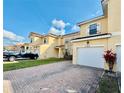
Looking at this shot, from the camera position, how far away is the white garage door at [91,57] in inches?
433

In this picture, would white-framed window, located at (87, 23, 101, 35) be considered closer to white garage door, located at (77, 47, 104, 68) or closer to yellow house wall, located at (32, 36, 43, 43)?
white garage door, located at (77, 47, 104, 68)

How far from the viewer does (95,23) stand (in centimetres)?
1627

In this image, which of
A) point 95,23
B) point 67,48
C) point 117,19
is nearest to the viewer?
point 117,19

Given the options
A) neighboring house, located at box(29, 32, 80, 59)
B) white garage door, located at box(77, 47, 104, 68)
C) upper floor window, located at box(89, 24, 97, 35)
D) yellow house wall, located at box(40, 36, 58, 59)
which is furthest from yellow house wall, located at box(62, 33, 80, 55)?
white garage door, located at box(77, 47, 104, 68)

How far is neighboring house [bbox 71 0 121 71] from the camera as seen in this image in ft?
31.6

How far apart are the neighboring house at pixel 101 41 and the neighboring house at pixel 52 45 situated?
358 inches

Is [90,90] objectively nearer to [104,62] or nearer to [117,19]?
[104,62]

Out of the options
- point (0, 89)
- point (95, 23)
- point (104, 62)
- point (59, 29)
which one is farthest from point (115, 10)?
point (59, 29)

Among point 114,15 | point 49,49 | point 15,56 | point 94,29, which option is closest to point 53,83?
point 114,15

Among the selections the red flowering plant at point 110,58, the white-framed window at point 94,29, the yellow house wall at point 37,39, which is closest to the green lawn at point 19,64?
the white-framed window at point 94,29

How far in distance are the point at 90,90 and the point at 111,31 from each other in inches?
260

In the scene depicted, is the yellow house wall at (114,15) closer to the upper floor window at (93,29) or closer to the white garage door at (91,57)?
the white garage door at (91,57)

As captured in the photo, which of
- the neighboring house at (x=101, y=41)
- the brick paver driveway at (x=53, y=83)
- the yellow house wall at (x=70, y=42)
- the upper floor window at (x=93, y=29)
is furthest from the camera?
the yellow house wall at (x=70, y=42)

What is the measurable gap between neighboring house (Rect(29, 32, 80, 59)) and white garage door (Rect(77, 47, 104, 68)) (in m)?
10.7
